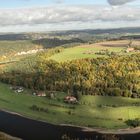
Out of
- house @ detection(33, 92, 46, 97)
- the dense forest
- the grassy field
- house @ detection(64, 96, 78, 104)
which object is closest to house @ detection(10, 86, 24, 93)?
the dense forest

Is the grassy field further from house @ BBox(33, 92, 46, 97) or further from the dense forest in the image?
the dense forest

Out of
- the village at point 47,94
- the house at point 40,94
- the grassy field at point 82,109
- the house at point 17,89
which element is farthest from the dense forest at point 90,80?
the house at point 40,94

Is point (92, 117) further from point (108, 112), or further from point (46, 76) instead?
point (46, 76)

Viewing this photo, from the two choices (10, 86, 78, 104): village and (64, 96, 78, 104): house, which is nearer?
(64, 96, 78, 104): house

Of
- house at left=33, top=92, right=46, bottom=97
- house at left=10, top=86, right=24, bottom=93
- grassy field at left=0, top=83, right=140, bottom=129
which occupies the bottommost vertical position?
house at left=10, top=86, right=24, bottom=93

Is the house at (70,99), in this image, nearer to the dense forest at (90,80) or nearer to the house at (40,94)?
the dense forest at (90,80)
